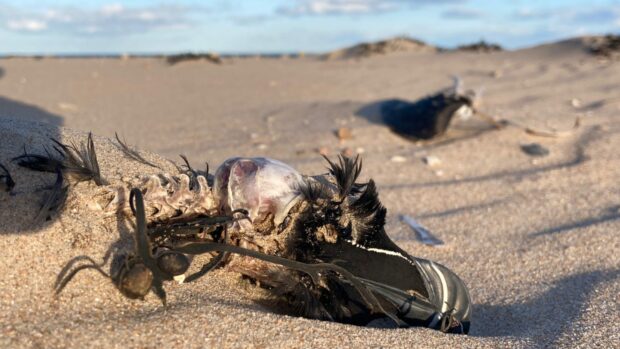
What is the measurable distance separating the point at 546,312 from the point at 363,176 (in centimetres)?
216

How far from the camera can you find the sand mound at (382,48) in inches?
480

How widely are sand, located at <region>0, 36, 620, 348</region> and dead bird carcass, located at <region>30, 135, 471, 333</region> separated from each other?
0.11m

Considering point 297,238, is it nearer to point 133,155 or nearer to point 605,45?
point 133,155

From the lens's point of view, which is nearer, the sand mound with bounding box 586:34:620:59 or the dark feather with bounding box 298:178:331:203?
the dark feather with bounding box 298:178:331:203

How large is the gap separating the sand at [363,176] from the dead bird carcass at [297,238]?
0.11 metres

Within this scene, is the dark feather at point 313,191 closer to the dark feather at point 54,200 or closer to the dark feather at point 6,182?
A: the dark feather at point 54,200

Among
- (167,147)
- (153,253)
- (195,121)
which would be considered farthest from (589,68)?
(153,253)

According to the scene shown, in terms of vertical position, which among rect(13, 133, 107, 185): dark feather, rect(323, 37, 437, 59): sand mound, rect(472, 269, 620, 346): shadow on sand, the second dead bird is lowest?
rect(472, 269, 620, 346): shadow on sand

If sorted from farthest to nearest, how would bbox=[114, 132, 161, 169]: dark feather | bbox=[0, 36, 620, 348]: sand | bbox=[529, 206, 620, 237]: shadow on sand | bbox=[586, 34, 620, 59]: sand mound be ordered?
bbox=[586, 34, 620, 59]: sand mound < bbox=[529, 206, 620, 237]: shadow on sand < bbox=[114, 132, 161, 169]: dark feather < bbox=[0, 36, 620, 348]: sand

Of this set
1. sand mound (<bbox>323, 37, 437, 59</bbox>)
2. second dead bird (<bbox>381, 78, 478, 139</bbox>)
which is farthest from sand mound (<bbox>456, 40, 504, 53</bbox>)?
second dead bird (<bbox>381, 78, 478, 139</bbox>)

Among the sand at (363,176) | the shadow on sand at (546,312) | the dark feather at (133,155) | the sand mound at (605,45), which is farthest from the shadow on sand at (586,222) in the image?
the sand mound at (605,45)

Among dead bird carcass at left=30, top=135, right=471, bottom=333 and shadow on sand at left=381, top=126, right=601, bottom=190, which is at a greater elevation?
dead bird carcass at left=30, top=135, right=471, bottom=333

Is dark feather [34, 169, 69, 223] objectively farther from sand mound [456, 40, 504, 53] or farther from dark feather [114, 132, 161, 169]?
sand mound [456, 40, 504, 53]

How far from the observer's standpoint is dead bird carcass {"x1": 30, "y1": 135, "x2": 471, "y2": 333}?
1789 mm
